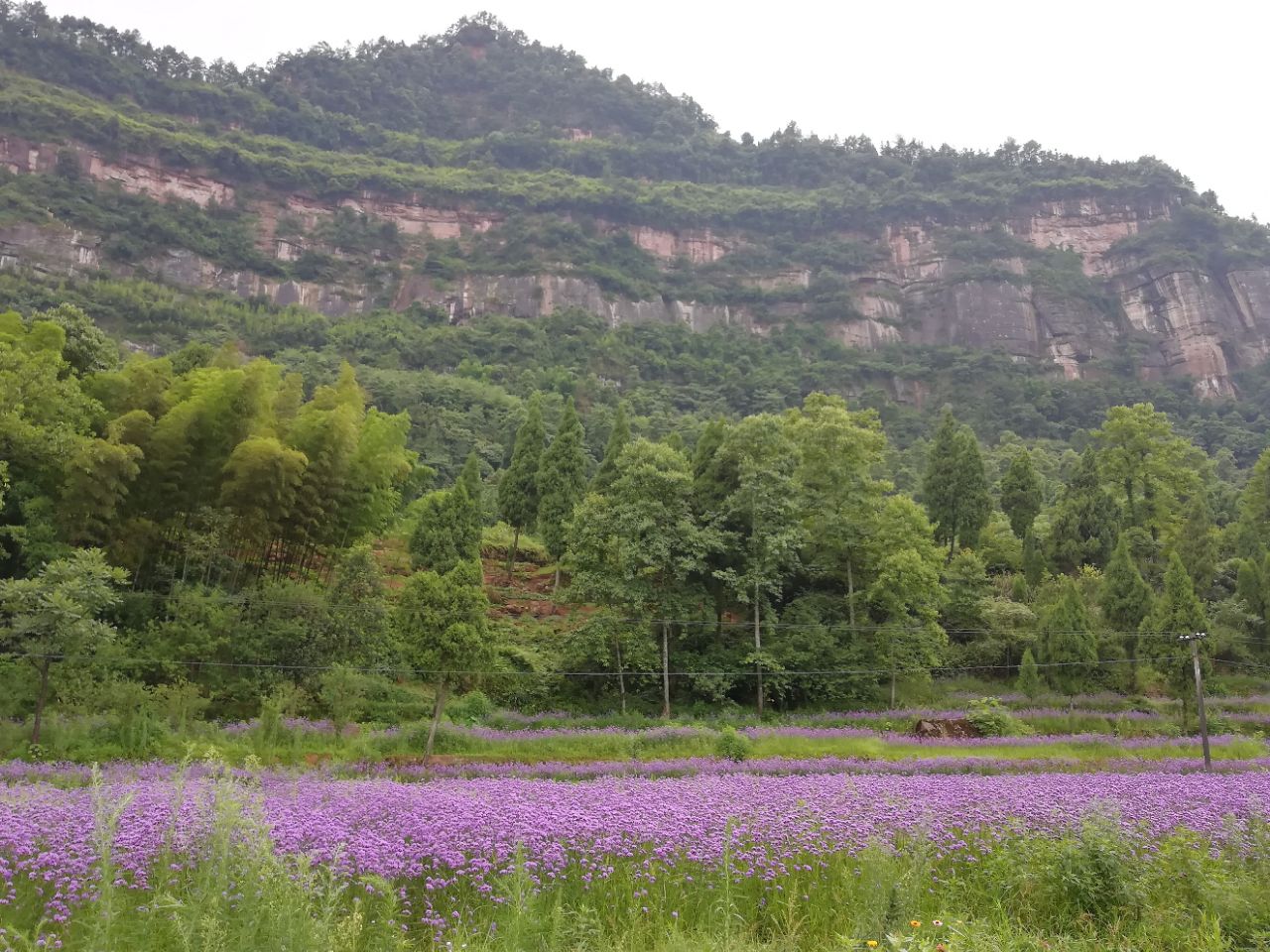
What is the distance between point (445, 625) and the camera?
18734 mm

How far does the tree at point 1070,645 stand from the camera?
2580 cm

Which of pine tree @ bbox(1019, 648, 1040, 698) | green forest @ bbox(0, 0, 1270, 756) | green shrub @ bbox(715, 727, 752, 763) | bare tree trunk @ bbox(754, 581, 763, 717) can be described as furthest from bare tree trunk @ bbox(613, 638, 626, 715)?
pine tree @ bbox(1019, 648, 1040, 698)

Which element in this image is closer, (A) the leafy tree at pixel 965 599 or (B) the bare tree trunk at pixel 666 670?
(B) the bare tree trunk at pixel 666 670

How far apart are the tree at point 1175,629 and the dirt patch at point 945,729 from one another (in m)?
6.36

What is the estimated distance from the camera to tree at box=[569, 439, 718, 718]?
82.4 ft

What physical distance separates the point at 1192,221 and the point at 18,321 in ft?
504

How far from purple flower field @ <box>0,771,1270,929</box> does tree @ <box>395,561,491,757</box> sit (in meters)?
8.05

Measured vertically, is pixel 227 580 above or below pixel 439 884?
above

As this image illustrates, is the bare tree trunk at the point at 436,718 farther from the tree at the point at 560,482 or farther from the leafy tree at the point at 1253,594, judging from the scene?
the leafy tree at the point at 1253,594

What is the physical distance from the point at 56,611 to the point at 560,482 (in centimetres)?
2333

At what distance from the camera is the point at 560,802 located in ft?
28.0

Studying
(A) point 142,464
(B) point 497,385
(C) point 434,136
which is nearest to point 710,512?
(A) point 142,464

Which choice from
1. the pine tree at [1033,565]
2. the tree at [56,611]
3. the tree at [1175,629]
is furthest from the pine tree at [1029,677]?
the tree at [56,611]

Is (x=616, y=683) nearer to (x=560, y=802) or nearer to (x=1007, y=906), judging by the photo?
(x=560, y=802)
